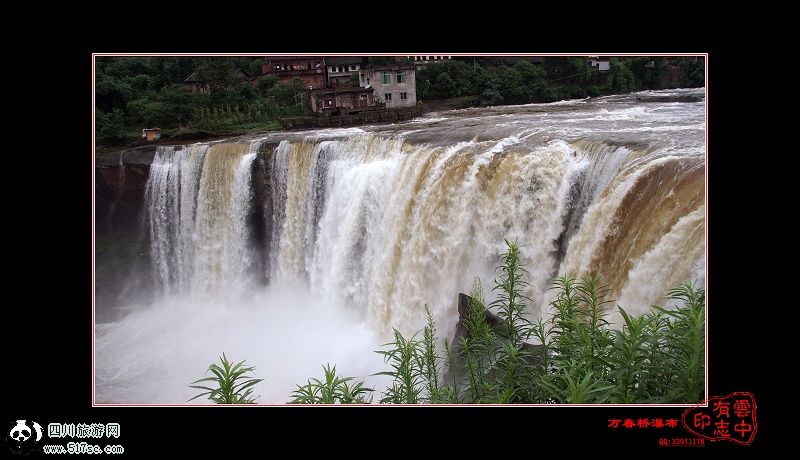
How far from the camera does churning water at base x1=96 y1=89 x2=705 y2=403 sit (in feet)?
15.9

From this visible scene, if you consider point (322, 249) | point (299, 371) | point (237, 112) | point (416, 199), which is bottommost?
point (299, 371)

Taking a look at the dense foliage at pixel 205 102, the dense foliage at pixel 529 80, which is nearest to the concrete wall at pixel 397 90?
the dense foliage at pixel 529 80

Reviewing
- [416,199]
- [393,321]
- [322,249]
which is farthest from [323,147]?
[393,321]

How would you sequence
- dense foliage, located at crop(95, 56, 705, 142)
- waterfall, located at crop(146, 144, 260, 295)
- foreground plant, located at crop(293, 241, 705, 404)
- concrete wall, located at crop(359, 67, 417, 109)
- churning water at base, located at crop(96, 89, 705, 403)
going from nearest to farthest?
foreground plant, located at crop(293, 241, 705, 404) → churning water at base, located at crop(96, 89, 705, 403) → dense foliage, located at crop(95, 56, 705, 142) → waterfall, located at crop(146, 144, 260, 295) → concrete wall, located at crop(359, 67, 417, 109)

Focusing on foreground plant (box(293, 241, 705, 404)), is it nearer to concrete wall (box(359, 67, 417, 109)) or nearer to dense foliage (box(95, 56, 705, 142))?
dense foliage (box(95, 56, 705, 142))

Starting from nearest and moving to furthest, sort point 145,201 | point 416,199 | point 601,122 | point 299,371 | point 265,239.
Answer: point 299,371
point 416,199
point 601,122
point 265,239
point 145,201

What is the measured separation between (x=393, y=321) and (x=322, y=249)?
230 cm

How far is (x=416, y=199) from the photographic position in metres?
7.26

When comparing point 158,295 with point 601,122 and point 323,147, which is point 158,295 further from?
point 601,122

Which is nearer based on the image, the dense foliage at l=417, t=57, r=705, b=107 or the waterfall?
the dense foliage at l=417, t=57, r=705, b=107

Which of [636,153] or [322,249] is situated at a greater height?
[636,153]

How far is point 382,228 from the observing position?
787cm

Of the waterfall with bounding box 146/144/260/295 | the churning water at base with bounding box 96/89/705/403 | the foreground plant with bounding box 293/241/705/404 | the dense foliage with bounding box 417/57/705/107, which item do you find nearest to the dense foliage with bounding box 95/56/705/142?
the dense foliage with bounding box 417/57/705/107

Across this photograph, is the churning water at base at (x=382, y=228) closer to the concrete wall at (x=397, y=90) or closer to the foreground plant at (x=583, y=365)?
the concrete wall at (x=397, y=90)
